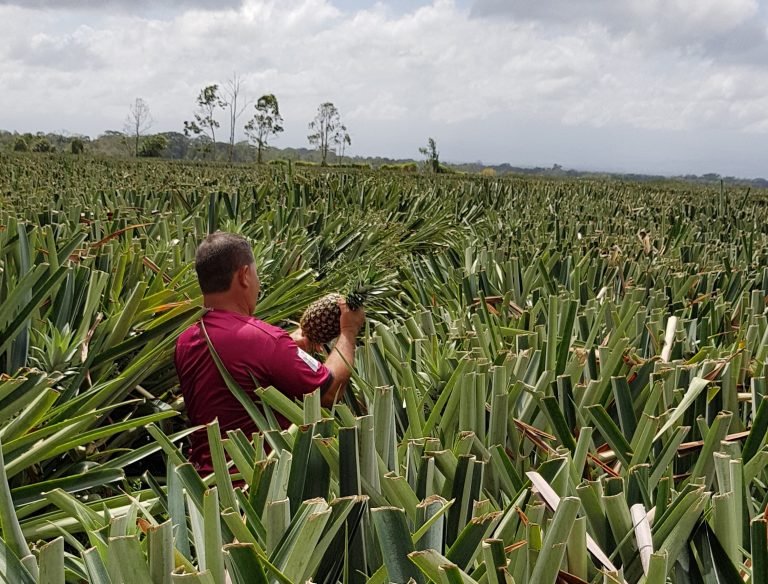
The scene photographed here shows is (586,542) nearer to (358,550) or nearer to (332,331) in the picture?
(358,550)

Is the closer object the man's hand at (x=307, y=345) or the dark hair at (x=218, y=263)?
the dark hair at (x=218, y=263)

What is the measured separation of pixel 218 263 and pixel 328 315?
54 cm

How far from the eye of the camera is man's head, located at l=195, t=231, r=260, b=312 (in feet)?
9.01

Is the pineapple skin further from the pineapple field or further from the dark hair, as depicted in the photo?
the dark hair

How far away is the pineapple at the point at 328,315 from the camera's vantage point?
2.94 metres

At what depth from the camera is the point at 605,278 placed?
3537 mm

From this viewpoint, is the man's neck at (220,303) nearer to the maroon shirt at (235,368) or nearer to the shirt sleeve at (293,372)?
the maroon shirt at (235,368)

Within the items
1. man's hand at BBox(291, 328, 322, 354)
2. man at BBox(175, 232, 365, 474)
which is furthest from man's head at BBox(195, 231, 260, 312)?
man's hand at BBox(291, 328, 322, 354)

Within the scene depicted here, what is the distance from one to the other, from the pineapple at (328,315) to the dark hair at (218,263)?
402 millimetres

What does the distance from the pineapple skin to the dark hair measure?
0.40 m

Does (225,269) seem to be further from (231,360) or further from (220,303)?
(231,360)

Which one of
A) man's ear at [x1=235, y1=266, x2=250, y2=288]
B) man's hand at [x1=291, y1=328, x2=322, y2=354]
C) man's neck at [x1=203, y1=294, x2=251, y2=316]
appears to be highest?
man's ear at [x1=235, y1=266, x2=250, y2=288]

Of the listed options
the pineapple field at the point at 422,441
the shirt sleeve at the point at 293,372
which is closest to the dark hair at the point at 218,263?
the pineapple field at the point at 422,441

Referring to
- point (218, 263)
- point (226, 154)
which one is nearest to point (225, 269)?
point (218, 263)
